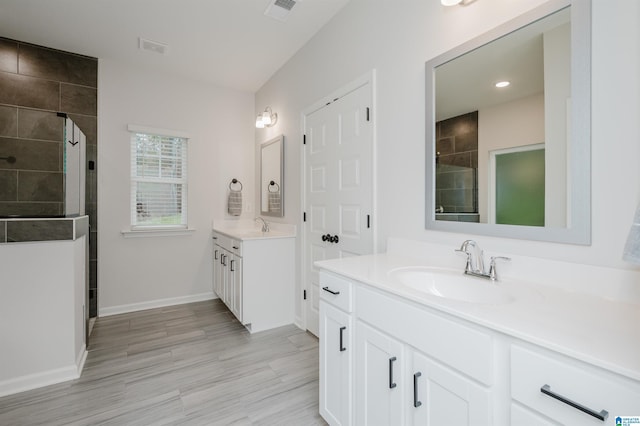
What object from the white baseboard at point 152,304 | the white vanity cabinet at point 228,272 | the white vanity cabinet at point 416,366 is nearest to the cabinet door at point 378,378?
the white vanity cabinet at point 416,366

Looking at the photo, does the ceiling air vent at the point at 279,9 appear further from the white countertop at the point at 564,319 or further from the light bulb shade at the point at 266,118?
the white countertop at the point at 564,319

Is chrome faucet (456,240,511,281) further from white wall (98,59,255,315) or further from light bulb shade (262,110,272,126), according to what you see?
white wall (98,59,255,315)

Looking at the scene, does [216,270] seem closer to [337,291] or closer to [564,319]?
[337,291]

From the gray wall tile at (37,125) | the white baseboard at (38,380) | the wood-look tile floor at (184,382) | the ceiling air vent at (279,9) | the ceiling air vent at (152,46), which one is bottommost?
the wood-look tile floor at (184,382)

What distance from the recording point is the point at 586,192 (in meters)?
1.08

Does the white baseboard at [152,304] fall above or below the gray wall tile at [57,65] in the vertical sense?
below

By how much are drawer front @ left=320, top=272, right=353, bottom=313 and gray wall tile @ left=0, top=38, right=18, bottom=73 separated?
370cm

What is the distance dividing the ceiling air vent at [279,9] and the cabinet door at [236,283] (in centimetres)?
217

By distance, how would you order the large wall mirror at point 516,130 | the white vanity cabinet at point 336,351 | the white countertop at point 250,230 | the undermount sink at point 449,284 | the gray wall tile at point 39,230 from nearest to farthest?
1. the large wall mirror at point 516,130
2. the undermount sink at point 449,284
3. the white vanity cabinet at point 336,351
4. the gray wall tile at point 39,230
5. the white countertop at point 250,230

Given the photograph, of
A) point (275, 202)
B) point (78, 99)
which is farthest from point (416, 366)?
point (78, 99)

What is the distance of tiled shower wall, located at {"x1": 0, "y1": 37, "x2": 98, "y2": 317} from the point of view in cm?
271

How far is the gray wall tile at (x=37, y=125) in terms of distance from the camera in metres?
2.73

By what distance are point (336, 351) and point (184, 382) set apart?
1274 millimetres

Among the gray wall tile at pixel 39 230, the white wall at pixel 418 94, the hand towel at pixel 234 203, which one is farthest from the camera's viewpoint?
the hand towel at pixel 234 203
